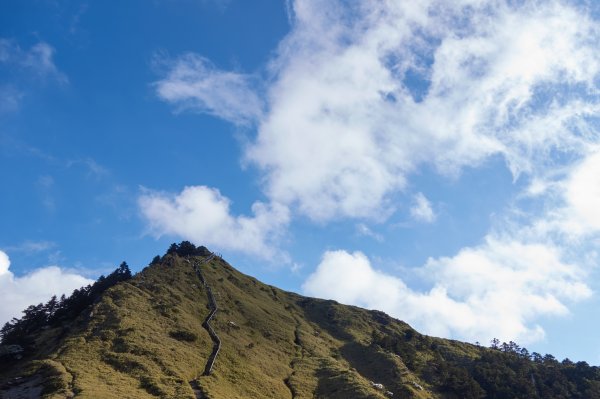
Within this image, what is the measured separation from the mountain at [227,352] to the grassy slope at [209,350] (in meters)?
0.31

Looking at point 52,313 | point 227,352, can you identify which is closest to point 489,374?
point 227,352

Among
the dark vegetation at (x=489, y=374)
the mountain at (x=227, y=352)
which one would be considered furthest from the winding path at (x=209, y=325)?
the dark vegetation at (x=489, y=374)

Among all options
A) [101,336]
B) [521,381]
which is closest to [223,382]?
[101,336]

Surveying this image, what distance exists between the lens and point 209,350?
87500 mm

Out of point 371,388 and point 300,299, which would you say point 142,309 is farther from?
point 300,299

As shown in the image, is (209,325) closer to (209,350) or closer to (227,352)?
(227,352)

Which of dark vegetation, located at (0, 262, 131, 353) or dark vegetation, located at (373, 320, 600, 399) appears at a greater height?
dark vegetation, located at (373, 320, 600, 399)

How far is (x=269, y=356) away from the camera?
3903 inches

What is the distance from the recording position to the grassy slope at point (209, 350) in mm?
64375

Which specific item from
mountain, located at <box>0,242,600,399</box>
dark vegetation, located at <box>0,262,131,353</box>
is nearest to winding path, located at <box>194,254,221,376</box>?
mountain, located at <box>0,242,600,399</box>

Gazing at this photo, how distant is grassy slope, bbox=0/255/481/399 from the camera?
211 feet

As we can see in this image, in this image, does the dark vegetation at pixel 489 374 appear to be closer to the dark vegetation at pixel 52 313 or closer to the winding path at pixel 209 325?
the winding path at pixel 209 325

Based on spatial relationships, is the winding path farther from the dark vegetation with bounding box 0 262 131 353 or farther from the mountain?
the dark vegetation with bounding box 0 262 131 353

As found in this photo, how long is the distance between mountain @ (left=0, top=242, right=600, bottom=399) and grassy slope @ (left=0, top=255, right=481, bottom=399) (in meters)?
0.31
